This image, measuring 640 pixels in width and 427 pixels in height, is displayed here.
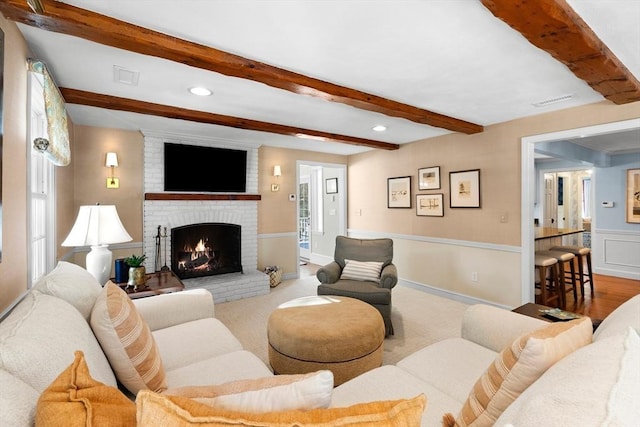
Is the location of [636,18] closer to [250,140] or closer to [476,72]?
[476,72]

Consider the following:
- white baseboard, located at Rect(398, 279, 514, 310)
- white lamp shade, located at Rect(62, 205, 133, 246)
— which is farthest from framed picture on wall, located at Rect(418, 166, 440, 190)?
white lamp shade, located at Rect(62, 205, 133, 246)

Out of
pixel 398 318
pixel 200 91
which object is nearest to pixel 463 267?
pixel 398 318

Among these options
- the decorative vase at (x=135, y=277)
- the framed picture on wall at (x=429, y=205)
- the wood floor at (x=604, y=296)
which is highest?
the framed picture on wall at (x=429, y=205)

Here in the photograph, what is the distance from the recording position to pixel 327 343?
1.96 m

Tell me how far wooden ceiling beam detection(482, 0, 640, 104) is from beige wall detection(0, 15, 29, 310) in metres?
2.24

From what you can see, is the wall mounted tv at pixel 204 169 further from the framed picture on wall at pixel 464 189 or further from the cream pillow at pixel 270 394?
the cream pillow at pixel 270 394

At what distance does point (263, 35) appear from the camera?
5.82ft

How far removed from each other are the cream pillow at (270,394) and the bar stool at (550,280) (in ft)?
12.4

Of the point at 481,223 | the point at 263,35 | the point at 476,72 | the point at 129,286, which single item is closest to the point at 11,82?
the point at 263,35

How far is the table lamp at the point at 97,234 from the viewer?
2361 mm

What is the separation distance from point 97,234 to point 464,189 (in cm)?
401

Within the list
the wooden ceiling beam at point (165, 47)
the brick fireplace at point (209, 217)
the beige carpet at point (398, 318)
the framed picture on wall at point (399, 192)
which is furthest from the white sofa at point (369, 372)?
the framed picture on wall at point (399, 192)

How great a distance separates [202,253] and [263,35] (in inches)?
133

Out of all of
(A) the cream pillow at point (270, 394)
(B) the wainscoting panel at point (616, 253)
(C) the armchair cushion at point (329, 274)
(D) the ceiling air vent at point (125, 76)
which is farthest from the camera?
(B) the wainscoting panel at point (616, 253)
